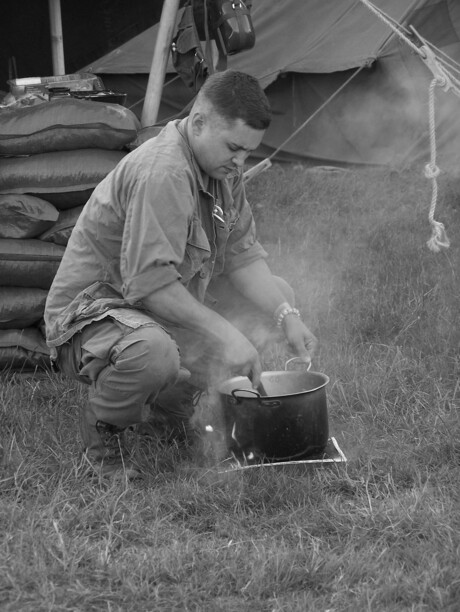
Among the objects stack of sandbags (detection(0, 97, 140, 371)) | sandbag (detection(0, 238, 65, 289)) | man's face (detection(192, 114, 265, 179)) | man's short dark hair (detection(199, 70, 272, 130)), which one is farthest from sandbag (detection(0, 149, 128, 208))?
man's short dark hair (detection(199, 70, 272, 130))

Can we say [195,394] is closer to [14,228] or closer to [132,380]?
[132,380]

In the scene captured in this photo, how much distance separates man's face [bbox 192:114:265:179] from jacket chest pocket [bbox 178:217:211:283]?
0.67 ft

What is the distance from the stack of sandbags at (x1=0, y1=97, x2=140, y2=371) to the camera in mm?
4203

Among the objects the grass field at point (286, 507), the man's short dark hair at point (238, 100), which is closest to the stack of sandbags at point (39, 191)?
the grass field at point (286, 507)

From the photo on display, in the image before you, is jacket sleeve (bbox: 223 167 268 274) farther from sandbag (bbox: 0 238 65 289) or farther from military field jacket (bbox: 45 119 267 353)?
sandbag (bbox: 0 238 65 289)

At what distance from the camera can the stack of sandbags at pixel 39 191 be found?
13.8 feet

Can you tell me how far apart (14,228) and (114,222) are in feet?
3.59

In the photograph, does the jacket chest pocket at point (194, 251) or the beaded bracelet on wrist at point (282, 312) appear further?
the beaded bracelet on wrist at point (282, 312)

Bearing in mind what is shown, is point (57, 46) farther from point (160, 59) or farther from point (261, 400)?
point (261, 400)

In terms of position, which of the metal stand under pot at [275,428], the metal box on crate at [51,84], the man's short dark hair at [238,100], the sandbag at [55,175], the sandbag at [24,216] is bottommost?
the metal stand under pot at [275,428]

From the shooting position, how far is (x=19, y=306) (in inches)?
165

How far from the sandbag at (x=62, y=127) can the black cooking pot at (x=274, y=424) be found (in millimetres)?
1525

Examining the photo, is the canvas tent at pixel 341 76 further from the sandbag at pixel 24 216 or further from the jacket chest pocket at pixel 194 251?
the jacket chest pocket at pixel 194 251

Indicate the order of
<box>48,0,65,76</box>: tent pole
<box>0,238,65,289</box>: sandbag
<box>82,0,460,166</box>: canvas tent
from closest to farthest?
<box>0,238,65,289</box>: sandbag
<box>48,0,65,76</box>: tent pole
<box>82,0,460,166</box>: canvas tent
